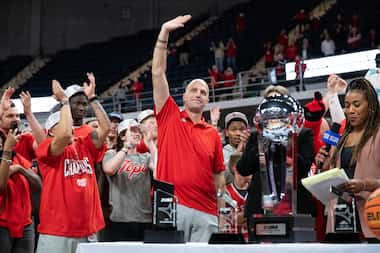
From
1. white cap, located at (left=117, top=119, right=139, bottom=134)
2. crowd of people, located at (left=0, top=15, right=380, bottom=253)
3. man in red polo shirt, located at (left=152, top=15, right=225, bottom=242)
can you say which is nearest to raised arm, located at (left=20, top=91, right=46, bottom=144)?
crowd of people, located at (left=0, top=15, right=380, bottom=253)

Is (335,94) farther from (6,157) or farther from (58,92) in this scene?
(6,157)

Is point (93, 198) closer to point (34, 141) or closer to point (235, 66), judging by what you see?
point (34, 141)

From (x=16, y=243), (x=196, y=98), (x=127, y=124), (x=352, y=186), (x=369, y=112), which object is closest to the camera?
(x=352, y=186)

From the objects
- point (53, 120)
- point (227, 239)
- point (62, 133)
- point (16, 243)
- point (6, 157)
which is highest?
point (53, 120)

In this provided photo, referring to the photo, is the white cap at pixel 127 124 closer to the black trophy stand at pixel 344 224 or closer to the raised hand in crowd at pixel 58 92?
the raised hand in crowd at pixel 58 92

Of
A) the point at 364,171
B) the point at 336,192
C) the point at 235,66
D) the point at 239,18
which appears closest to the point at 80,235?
the point at 364,171

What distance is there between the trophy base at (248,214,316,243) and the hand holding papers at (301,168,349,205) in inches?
6.5

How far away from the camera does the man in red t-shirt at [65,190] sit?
429 centimetres

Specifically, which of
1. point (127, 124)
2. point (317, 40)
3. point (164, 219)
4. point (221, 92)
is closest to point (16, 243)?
point (127, 124)

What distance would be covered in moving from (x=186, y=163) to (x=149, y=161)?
136 cm


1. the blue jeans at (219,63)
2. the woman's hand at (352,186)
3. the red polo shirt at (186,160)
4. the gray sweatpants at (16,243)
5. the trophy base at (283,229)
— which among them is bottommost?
the gray sweatpants at (16,243)

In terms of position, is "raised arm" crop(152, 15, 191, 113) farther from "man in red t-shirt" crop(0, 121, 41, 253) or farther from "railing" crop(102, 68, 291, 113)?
"railing" crop(102, 68, 291, 113)

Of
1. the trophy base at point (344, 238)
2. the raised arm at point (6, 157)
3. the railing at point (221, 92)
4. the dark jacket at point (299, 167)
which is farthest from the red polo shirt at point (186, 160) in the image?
the railing at point (221, 92)

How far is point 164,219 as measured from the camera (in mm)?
2328
